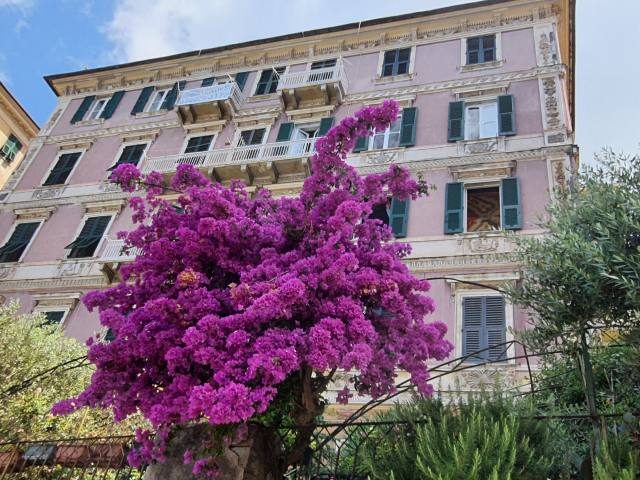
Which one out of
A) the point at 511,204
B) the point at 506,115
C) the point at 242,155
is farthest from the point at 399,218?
the point at 242,155

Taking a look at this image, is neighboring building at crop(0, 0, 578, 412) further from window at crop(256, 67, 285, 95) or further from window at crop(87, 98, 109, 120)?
window at crop(87, 98, 109, 120)

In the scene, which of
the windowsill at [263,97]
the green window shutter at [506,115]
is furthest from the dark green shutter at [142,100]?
the green window shutter at [506,115]

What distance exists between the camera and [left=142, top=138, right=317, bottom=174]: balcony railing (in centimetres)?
1481

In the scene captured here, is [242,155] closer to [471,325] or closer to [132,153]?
[132,153]

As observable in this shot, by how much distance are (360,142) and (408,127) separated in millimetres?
1332

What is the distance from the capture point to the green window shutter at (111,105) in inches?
764

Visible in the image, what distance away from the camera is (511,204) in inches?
471

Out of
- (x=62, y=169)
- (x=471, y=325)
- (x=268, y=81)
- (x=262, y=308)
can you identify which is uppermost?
(x=268, y=81)

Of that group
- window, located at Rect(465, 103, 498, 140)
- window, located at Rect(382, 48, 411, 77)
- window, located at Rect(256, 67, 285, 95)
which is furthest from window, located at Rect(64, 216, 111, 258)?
window, located at Rect(465, 103, 498, 140)

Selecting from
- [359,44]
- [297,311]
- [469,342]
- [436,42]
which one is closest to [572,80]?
[436,42]

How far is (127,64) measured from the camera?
20312 mm

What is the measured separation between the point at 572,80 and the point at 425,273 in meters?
9.56

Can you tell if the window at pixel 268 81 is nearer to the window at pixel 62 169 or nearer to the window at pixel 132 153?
the window at pixel 132 153

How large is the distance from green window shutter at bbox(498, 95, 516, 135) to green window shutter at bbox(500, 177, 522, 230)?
161 cm
